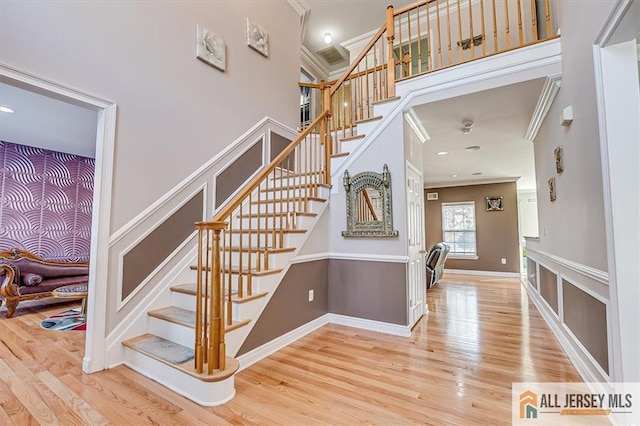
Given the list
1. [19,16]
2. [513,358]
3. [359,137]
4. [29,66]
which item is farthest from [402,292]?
[19,16]

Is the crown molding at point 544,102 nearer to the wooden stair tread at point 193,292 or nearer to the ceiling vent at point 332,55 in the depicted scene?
the wooden stair tread at point 193,292

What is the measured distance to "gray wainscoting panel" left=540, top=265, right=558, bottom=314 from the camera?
322 centimetres

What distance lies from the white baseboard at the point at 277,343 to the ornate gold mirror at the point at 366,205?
42.4 inches

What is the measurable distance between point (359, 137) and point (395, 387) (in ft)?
8.60

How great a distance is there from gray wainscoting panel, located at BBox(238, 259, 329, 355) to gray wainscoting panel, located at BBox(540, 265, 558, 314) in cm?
251

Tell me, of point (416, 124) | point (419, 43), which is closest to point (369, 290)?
point (416, 124)

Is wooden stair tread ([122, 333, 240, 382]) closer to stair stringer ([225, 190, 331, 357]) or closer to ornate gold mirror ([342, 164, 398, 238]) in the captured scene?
stair stringer ([225, 190, 331, 357])

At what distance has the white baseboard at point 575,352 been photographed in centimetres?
205

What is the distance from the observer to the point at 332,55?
6.89 m

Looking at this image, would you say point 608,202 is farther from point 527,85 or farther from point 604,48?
point 527,85

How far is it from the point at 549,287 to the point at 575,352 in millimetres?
1311

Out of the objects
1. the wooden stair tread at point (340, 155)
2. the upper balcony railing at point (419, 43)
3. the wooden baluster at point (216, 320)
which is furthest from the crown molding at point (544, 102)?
the wooden baluster at point (216, 320)

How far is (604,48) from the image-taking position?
179cm

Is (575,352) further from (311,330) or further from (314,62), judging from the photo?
(314,62)
